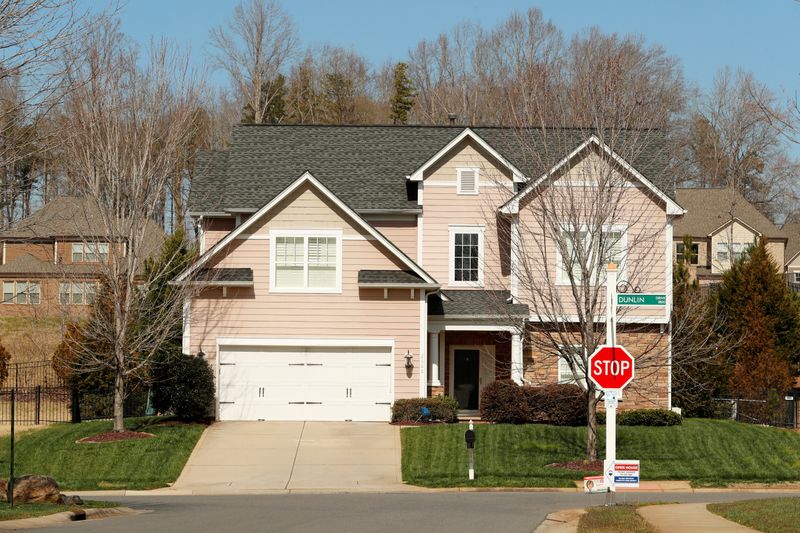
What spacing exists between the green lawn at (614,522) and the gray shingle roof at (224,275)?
16.2m

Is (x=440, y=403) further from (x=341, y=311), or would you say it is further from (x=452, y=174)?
(x=452, y=174)

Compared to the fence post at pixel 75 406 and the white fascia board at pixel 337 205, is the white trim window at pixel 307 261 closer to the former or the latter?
the white fascia board at pixel 337 205

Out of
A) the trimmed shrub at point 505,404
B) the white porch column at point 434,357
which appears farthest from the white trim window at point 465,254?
the trimmed shrub at point 505,404

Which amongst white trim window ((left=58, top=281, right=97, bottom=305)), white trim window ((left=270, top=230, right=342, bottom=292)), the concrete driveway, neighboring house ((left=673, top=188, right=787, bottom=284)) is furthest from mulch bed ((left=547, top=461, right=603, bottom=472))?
neighboring house ((left=673, top=188, right=787, bottom=284))

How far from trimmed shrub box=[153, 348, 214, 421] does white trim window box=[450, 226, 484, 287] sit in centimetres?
869

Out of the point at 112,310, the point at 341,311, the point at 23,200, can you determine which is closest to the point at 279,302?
the point at 341,311

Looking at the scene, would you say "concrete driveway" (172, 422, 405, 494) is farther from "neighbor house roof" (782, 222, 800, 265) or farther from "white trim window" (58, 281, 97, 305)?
"neighbor house roof" (782, 222, 800, 265)

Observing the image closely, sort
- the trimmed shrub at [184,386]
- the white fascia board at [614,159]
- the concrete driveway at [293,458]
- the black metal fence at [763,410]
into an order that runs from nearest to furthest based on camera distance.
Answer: the concrete driveway at [293,458] → the white fascia board at [614,159] → the trimmed shrub at [184,386] → the black metal fence at [763,410]

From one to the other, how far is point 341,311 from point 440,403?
4.02 m

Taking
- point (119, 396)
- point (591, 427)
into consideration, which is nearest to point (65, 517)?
point (119, 396)

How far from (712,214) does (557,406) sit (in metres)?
42.5

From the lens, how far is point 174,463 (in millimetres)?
28062

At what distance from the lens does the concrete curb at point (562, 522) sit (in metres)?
17.8

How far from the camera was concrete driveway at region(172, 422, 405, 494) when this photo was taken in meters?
26.5
